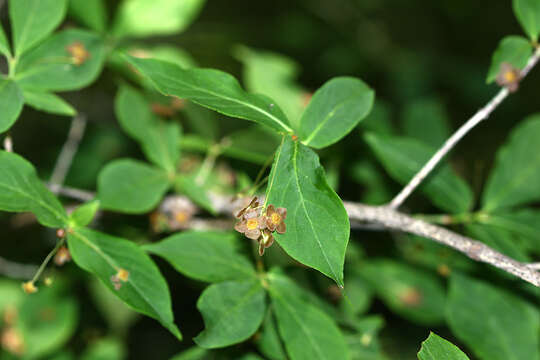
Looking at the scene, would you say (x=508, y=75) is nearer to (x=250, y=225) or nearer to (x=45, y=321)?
(x=250, y=225)

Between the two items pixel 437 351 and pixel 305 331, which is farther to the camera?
pixel 305 331

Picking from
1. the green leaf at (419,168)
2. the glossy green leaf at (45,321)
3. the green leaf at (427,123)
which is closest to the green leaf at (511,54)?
the green leaf at (419,168)

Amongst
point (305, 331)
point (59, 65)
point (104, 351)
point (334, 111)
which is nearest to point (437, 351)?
point (305, 331)

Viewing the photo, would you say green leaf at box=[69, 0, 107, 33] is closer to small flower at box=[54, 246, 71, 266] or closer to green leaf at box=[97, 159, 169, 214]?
green leaf at box=[97, 159, 169, 214]

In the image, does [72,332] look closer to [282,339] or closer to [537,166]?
[282,339]

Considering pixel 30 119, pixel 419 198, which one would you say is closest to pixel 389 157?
pixel 419 198

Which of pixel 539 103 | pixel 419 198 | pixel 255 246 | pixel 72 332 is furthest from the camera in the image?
pixel 539 103

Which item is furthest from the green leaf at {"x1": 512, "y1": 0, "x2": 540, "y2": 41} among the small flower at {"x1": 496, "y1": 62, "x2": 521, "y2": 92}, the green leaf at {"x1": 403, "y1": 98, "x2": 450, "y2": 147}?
the green leaf at {"x1": 403, "y1": 98, "x2": 450, "y2": 147}
